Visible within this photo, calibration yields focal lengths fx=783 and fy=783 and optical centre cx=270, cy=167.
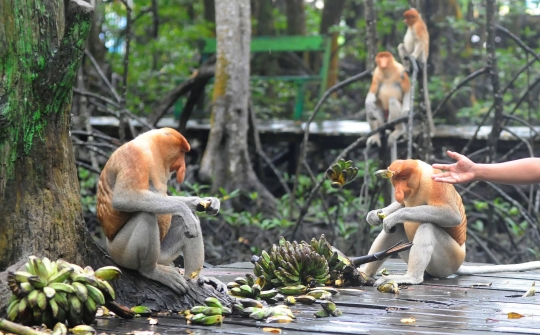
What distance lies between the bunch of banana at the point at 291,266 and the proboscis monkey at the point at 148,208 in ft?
1.96

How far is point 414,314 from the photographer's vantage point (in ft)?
12.7

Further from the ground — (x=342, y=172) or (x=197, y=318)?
(x=342, y=172)

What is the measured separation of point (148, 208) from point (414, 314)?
4.65ft

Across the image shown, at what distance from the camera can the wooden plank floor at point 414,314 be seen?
3.40 meters

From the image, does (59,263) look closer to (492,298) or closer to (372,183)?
(492,298)

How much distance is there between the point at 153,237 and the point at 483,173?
172 cm

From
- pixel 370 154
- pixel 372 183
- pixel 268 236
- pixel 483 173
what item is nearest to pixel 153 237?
pixel 483 173

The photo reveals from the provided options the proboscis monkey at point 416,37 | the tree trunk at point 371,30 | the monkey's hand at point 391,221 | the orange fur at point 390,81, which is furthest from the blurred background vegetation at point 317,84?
the monkey's hand at point 391,221

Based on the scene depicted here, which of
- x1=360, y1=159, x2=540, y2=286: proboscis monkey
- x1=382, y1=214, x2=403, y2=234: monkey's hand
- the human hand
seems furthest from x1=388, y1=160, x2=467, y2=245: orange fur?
the human hand

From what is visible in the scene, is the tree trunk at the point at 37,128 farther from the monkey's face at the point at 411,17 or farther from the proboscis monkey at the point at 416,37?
the monkey's face at the point at 411,17

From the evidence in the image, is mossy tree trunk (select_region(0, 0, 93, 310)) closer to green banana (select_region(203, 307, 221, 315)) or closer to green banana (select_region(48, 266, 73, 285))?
green banana (select_region(48, 266, 73, 285))

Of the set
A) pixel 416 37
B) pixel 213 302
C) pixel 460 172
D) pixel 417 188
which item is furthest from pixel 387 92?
pixel 213 302

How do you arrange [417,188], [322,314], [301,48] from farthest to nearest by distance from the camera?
[301,48] < [417,188] < [322,314]

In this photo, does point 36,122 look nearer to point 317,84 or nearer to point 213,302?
point 213,302
